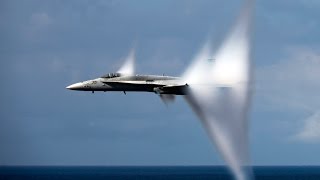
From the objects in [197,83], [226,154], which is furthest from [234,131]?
[197,83]

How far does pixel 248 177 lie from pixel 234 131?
6901 millimetres

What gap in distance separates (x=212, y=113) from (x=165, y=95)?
1160 centimetres

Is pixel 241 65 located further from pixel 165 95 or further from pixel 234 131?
pixel 165 95

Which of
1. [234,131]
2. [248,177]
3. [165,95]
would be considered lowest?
[248,177]

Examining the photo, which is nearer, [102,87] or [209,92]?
[209,92]

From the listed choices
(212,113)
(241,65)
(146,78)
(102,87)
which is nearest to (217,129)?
(212,113)

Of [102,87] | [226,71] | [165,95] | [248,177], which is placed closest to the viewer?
[248,177]

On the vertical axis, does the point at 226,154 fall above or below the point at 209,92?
below

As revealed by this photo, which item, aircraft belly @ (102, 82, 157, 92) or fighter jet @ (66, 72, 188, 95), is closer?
fighter jet @ (66, 72, 188, 95)

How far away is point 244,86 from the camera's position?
96750 millimetres

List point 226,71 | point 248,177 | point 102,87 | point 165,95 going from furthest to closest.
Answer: point 102,87
point 165,95
point 226,71
point 248,177

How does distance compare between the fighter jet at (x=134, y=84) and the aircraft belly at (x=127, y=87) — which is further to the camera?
the aircraft belly at (x=127, y=87)

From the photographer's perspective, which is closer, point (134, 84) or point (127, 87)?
point (134, 84)

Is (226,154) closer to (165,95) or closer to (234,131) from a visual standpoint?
(234,131)
